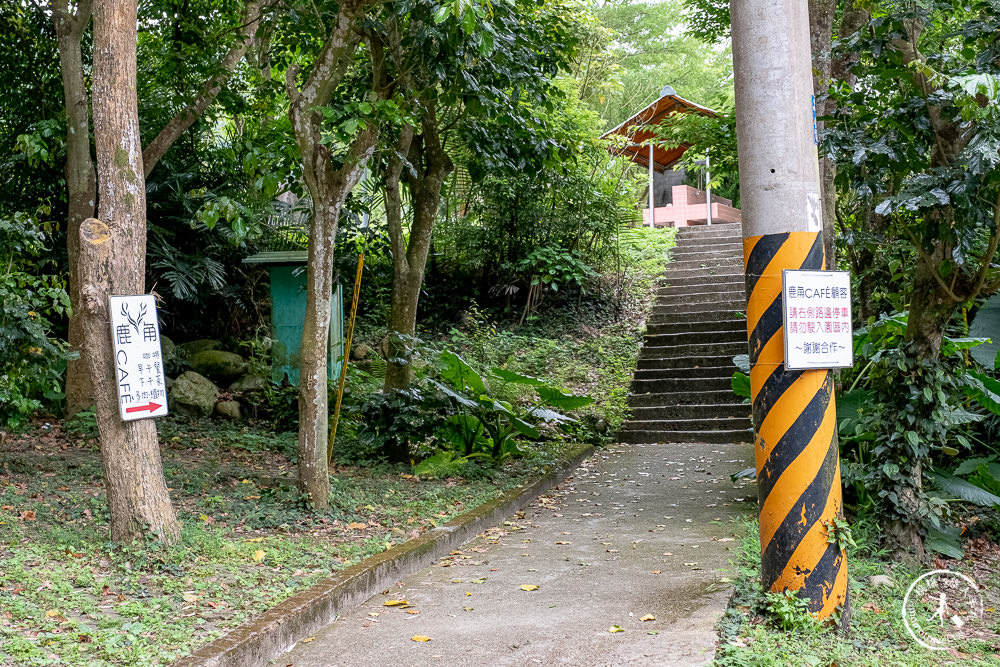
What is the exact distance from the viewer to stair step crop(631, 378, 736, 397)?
40.0 feet

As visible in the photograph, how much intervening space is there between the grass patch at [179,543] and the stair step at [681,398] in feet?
12.0

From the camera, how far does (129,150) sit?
5160 millimetres

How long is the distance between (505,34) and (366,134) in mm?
1851

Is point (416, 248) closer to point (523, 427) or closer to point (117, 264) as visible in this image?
point (523, 427)

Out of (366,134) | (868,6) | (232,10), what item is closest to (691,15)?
(232,10)

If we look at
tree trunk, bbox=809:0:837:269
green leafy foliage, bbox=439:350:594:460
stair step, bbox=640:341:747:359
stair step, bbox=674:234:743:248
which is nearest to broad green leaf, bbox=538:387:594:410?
green leafy foliage, bbox=439:350:594:460

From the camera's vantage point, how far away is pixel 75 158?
9.53 m

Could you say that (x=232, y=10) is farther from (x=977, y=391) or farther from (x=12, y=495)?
(x=977, y=391)

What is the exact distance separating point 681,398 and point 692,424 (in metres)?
0.69

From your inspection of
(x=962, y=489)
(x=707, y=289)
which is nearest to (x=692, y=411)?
(x=707, y=289)

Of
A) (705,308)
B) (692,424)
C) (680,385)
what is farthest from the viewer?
(705,308)

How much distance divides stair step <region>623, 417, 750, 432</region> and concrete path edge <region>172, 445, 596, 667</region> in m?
4.81

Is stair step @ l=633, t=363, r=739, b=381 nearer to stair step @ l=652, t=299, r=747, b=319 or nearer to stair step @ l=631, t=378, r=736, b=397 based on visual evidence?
stair step @ l=631, t=378, r=736, b=397

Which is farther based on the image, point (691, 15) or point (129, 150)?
point (691, 15)
